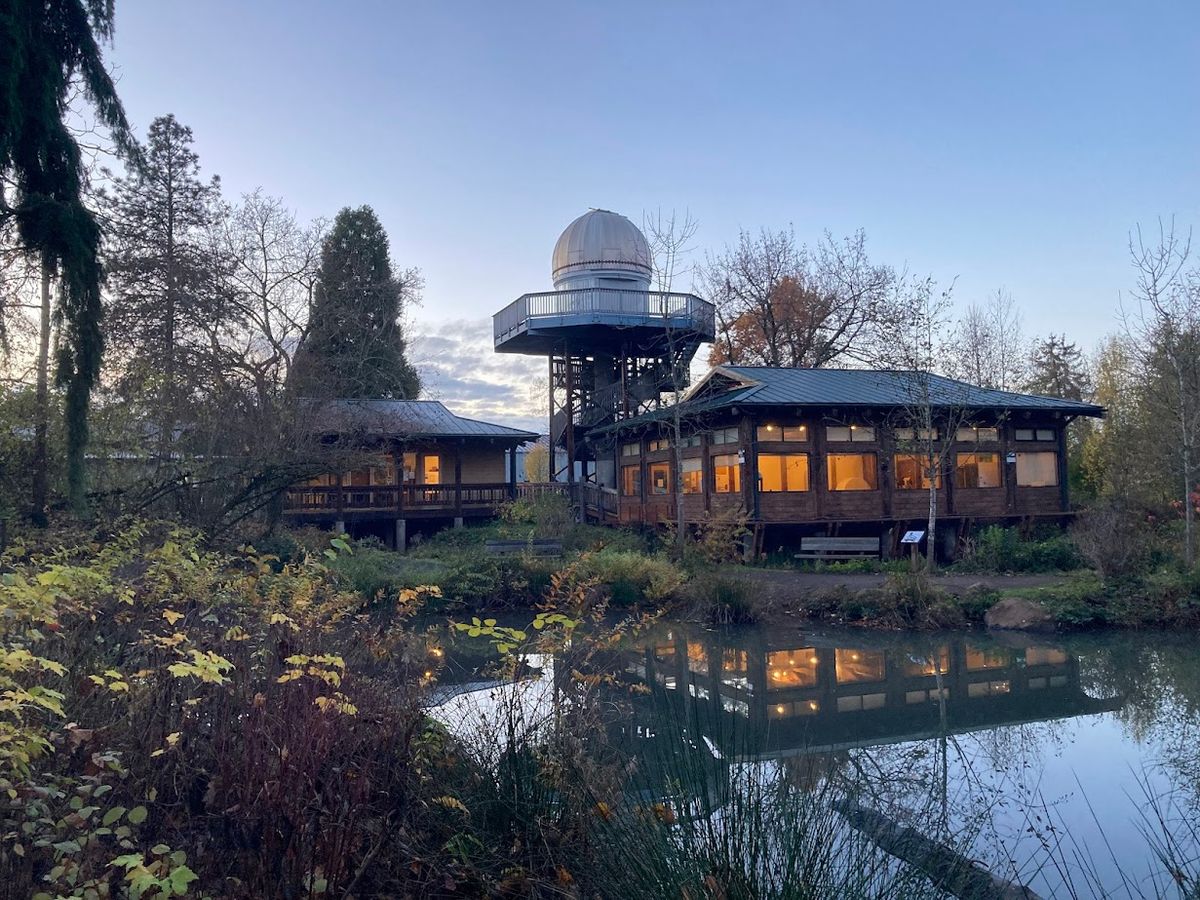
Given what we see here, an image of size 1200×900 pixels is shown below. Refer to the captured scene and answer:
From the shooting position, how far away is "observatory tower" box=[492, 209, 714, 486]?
29594 millimetres

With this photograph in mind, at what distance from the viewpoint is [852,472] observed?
22.4 m

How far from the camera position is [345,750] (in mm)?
3990

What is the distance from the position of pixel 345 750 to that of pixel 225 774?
50cm

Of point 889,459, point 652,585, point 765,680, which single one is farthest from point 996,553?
point 765,680

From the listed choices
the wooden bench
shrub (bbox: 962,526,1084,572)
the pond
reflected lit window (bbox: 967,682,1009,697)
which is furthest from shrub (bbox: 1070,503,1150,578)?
reflected lit window (bbox: 967,682,1009,697)

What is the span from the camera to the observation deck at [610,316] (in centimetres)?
2938

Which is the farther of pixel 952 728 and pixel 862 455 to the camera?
pixel 862 455

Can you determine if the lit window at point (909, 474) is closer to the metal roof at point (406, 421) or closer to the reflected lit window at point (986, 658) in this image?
the reflected lit window at point (986, 658)

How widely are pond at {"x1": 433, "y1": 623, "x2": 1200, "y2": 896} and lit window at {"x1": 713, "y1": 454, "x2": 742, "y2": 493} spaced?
809cm

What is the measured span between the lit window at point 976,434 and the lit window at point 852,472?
7.55 ft

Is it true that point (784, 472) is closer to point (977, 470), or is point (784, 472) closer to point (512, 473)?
point (977, 470)

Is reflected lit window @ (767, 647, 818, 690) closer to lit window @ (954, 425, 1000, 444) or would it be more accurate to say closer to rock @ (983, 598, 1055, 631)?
rock @ (983, 598, 1055, 631)

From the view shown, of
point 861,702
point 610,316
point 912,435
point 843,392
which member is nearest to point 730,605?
point 861,702

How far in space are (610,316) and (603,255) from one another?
11.8 ft
